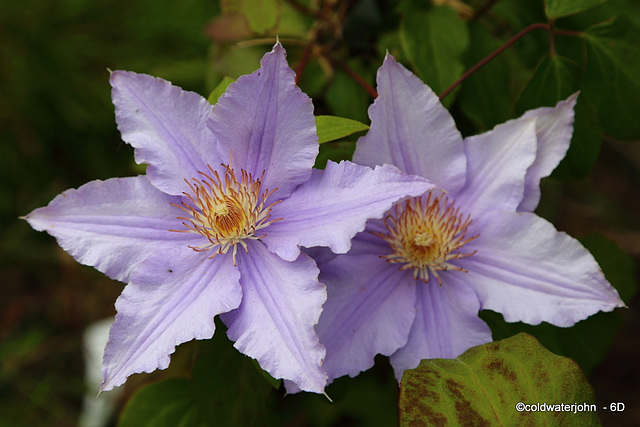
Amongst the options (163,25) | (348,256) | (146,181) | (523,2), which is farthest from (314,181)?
(163,25)

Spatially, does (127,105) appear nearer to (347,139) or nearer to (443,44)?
(347,139)

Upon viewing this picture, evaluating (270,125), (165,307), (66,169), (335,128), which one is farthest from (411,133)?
(66,169)

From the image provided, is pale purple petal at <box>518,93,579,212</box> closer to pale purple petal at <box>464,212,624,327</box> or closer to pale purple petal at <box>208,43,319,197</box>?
pale purple petal at <box>464,212,624,327</box>

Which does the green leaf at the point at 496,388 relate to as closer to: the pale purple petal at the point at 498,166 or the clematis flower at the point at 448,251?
the clematis flower at the point at 448,251

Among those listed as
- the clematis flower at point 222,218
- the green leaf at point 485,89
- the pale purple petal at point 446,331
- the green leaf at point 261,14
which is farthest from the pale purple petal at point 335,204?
the green leaf at point 261,14

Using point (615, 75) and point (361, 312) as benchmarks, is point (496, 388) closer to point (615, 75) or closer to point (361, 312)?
point (361, 312)

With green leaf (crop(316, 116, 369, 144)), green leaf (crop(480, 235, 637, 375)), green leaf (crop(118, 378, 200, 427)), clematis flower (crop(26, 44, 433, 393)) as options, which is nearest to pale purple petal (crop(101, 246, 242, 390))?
clematis flower (crop(26, 44, 433, 393))
